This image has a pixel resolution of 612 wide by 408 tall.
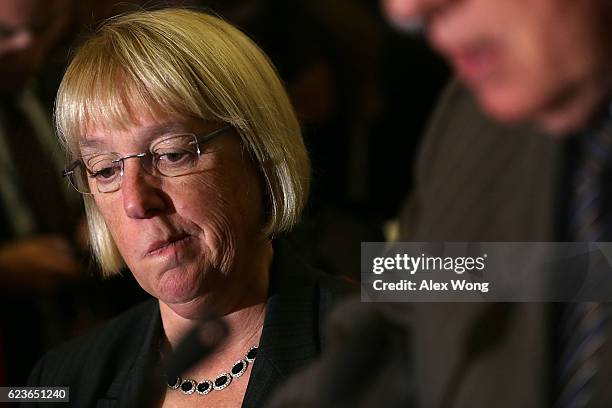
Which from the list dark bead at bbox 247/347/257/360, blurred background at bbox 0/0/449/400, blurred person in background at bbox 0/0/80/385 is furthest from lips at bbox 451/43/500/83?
blurred person in background at bbox 0/0/80/385

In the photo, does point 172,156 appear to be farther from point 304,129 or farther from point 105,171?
point 304,129

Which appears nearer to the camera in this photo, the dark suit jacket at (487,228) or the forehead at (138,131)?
the dark suit jacket at (487,228)

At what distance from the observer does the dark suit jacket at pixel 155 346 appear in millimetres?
1416

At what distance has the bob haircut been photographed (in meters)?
1.37

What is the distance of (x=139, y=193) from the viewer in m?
1.37

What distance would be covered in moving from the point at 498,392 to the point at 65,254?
60.6 inches

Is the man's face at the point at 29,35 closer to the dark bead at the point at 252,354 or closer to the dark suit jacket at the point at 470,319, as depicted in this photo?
the dark bead at the point at 252,354

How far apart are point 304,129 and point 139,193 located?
418mm

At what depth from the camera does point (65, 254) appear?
2.29 metres

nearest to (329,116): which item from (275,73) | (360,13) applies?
(360,13)

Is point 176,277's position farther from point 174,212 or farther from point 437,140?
point 437,140

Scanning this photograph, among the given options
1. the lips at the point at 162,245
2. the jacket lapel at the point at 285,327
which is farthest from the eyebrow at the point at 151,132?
the jacket lapel at the point at 285,327

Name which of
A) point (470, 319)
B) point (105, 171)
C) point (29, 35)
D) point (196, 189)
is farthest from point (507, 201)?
point (29, 35)

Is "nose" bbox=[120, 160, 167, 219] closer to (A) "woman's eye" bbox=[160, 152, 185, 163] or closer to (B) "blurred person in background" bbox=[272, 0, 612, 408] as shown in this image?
(A) "woman's eye" bbox=[160, 152, 185, 163]
